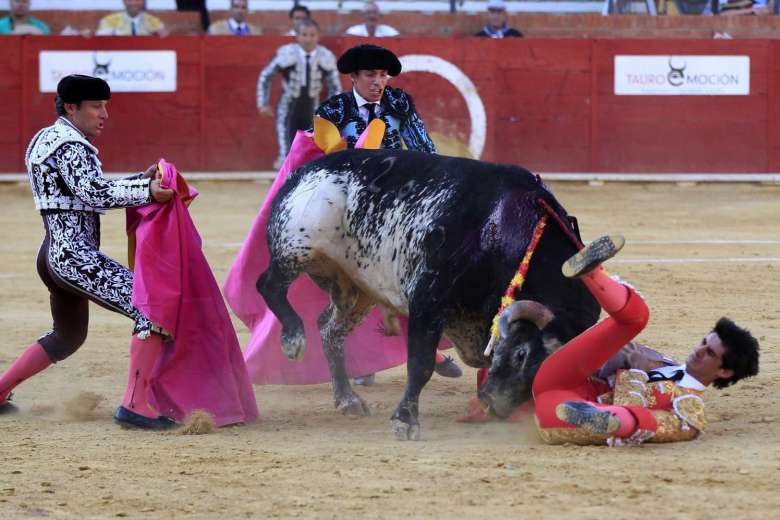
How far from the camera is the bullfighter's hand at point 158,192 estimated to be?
17.1 feet

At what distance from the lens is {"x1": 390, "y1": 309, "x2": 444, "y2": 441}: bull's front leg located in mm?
4902

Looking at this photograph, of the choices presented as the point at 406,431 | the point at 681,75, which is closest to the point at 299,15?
the point at 681,75

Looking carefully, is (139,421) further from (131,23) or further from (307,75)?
(131,23)

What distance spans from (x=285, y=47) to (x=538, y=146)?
2556 mm

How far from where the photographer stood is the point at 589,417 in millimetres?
4449

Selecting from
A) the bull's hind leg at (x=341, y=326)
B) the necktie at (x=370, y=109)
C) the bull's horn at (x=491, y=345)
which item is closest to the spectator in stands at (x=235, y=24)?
the necktie at (x=370, y=109)

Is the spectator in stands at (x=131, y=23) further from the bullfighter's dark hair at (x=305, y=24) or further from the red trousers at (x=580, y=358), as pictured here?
the red trousers at (x=580, y=358)

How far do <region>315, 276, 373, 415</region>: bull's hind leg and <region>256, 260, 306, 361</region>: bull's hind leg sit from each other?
0.79 ft

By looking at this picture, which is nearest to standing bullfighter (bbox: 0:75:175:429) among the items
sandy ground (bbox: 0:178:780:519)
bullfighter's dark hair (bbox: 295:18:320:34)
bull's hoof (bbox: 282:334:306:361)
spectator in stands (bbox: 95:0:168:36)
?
sandy ground (bbox: 0:178:780:519)

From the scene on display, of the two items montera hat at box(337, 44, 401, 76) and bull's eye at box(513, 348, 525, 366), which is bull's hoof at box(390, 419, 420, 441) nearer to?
bull's eye at box(513, 348, 525, 366)

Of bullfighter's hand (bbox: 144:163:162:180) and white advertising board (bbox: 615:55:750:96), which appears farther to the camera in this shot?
white advertising board (bbox: 615:55:750:96)

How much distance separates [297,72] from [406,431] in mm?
8307

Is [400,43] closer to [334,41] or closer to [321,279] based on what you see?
[334,41]

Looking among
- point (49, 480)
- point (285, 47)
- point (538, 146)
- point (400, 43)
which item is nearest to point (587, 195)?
point (538, 146)
